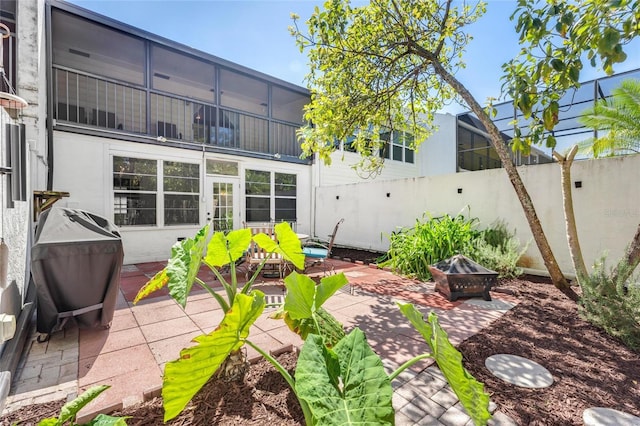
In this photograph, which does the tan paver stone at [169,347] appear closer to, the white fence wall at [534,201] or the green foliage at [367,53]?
the green foliage at [367,53]

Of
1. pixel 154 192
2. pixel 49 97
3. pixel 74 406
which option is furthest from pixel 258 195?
pixel 74 406

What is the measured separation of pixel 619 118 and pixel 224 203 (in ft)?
29.1

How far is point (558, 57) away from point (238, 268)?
5.88m

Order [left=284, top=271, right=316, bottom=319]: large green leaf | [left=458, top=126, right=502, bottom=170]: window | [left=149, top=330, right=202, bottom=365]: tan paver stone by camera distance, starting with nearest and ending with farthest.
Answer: [left=284, top=271, right=316, bottom=319]: large green leaf → [left=149, top=330, right=202, bottom=365]: tan paver stone → [left=458, top=126, right=502, bottom=170]: window

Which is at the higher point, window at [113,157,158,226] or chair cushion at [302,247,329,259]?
window at [113,157,158,226]

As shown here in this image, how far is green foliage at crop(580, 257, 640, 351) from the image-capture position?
289 cm

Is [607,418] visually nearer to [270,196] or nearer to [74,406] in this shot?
[74,406]

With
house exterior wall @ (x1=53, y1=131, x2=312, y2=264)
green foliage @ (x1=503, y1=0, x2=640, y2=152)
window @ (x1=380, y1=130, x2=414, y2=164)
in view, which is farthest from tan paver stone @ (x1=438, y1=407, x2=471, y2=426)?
window @ (x1=380, y1=130, x2=414, y2=164)

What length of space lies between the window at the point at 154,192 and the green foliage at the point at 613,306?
8.13 m

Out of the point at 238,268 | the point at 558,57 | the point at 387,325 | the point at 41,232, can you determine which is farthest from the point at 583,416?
the point at 238,268

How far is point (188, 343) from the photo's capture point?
2.94m

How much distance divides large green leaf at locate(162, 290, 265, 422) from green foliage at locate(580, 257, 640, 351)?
3.81m

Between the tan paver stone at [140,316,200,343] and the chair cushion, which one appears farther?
the chair cushion

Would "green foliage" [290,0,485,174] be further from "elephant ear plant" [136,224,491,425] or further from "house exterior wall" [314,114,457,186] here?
"house exterior wall" [314,114,457,186]
